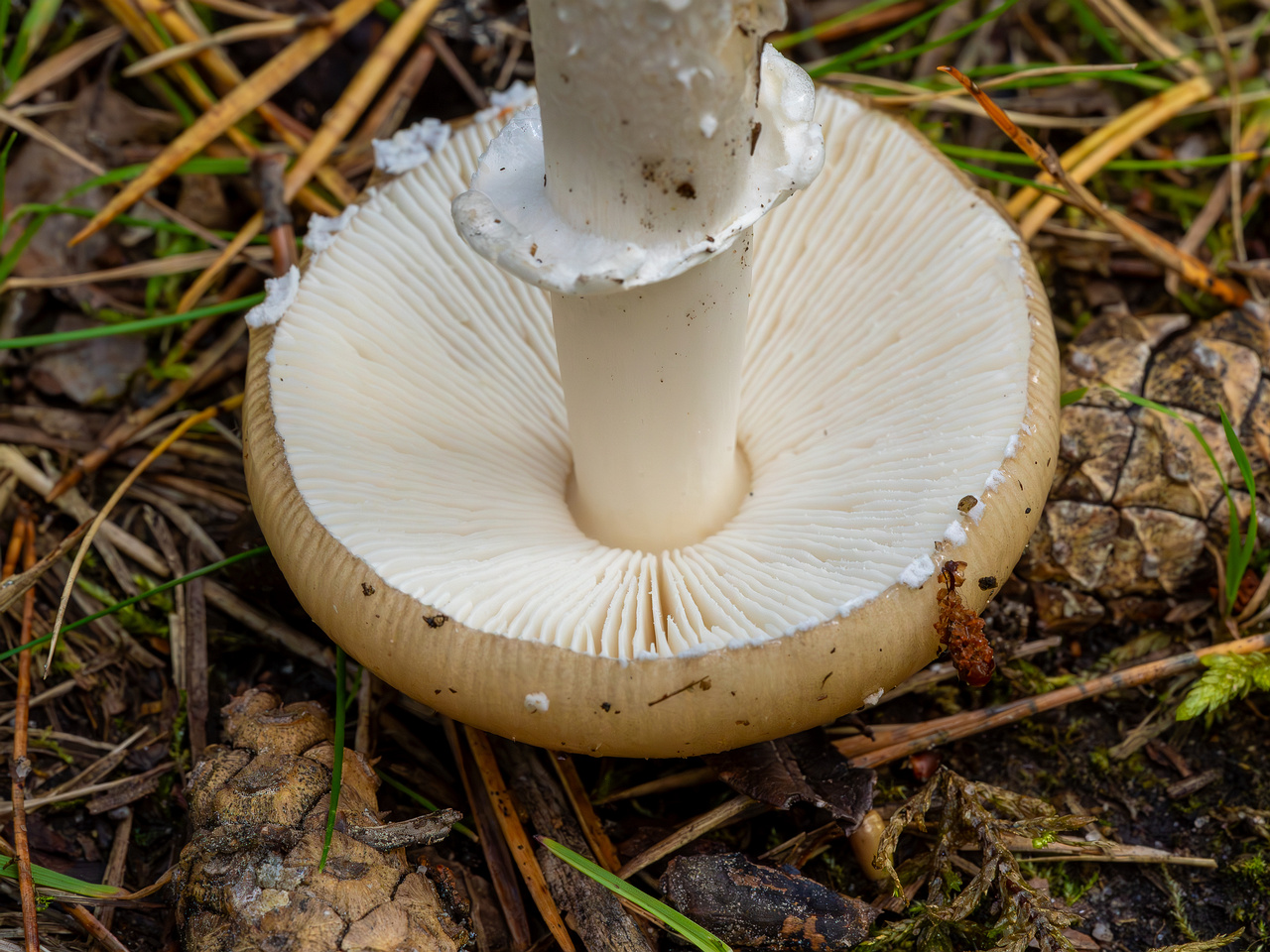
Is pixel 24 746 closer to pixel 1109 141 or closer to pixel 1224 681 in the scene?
pixel 1224 681

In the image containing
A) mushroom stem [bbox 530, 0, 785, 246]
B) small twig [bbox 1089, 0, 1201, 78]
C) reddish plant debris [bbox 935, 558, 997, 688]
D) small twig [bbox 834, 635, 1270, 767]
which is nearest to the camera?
mushroom stem [bbox 530, 0, 785, 246]

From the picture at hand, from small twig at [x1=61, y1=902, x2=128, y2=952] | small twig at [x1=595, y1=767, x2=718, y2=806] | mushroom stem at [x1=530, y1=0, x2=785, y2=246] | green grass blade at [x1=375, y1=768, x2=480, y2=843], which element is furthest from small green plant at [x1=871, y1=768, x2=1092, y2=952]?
small twig at [x1=61, y1=902, x2=128, y2=952]

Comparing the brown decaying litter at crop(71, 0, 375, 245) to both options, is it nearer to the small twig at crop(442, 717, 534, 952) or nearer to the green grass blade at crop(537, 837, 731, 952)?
the small twig at crop(442, 717, 534, 952)

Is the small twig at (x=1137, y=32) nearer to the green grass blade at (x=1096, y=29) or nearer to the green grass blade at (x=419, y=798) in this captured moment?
the green grass blade at (x=1096, y=29)

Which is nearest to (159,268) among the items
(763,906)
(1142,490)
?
(763,906)

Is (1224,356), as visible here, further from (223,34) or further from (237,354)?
(223,34)

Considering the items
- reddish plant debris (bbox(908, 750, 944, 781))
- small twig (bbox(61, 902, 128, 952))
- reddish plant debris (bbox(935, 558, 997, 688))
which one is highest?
reddish plant debris (bbox(935, 558, 997, 688))

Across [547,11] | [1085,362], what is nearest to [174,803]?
[547,11]

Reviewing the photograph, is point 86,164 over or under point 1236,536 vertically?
over
